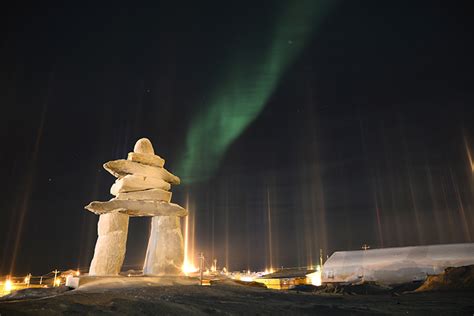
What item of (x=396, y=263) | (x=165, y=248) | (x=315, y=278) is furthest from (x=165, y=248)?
(x=315, y=278)

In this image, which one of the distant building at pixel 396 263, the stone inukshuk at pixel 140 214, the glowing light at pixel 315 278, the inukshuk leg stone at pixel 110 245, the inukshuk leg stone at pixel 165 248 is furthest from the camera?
the glowing light at pixel 315 278

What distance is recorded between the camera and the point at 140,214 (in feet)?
61.2

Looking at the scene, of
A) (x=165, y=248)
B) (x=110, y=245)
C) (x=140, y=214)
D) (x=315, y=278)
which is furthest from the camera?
(x=315, y=278)

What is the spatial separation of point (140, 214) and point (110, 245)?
2.51m

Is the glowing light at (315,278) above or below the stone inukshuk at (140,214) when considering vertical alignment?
below

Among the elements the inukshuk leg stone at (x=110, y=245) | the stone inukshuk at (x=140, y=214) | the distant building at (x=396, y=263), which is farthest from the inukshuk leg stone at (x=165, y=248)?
the distant building at (x=396, y=263)

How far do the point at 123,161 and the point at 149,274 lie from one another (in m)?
7.20

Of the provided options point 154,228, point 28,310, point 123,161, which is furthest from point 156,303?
point 123,161

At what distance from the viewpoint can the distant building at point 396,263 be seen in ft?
130

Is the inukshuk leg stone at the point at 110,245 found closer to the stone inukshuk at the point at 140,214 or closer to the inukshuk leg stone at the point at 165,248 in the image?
the stone inukshuk at the point at 140,214

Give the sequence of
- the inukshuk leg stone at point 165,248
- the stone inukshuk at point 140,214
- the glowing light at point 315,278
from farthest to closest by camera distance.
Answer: the glowing light at point 315,278 → the inukshuk leg stone at point 165,248 → the stone inukshuk at point 140,214

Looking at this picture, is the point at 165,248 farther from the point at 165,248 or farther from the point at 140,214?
the point at 140,214

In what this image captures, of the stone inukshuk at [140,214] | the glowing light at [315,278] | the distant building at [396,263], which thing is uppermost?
the stone inukshuk at [140,214]

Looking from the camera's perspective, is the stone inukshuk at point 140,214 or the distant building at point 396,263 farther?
the distant building at point 396,263
